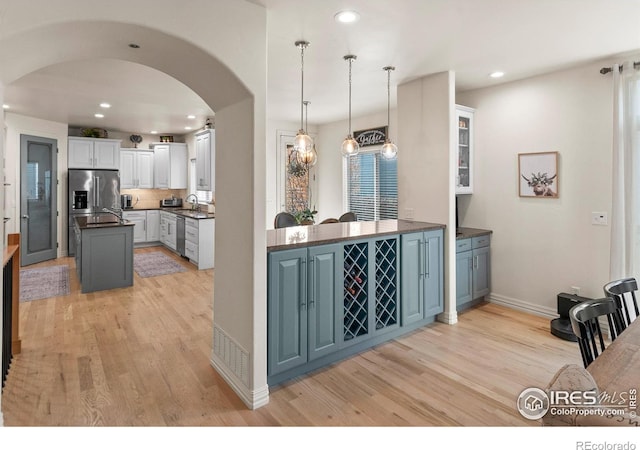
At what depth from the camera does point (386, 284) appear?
3.48 meters

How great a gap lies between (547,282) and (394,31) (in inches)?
124

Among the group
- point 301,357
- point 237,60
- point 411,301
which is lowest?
point 301,357

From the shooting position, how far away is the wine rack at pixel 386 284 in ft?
11.1

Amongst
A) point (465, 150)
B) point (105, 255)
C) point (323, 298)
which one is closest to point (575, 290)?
point (465, 150)

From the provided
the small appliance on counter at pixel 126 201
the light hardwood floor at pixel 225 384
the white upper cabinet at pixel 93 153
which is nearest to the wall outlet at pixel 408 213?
the light hardwood floor at pixel 225 384

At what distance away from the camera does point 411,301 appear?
3.62m

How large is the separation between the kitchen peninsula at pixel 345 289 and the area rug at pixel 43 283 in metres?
3.62

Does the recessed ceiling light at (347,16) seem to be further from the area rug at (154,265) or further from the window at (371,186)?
the area rug at (154,265)

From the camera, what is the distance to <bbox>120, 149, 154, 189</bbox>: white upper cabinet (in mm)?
8188

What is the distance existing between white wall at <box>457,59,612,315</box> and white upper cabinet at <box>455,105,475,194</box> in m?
0.11

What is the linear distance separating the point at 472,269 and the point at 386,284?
1422 millimetres
